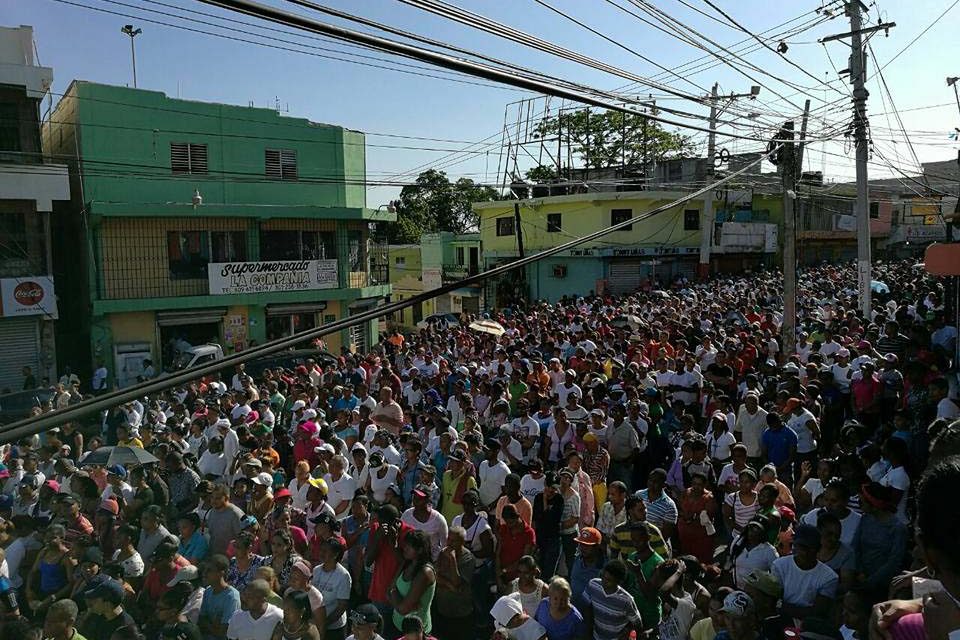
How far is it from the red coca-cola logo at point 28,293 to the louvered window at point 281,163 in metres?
7.01

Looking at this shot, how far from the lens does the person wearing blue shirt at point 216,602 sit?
16.5 feet

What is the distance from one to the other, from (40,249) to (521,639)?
18.5 m

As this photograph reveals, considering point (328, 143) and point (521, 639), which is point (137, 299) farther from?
point (521, 639)

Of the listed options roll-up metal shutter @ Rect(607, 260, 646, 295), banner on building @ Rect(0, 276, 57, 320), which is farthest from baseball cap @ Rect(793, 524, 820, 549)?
roll-up metal shutter @ Rect(607, 260, 646, 295)

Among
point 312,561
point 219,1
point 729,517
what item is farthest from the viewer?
point 729,517

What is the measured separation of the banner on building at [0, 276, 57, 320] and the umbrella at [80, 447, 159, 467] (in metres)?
12.1

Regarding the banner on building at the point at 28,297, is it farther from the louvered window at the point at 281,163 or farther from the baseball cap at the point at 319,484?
the baseball cap at the point at 319,484

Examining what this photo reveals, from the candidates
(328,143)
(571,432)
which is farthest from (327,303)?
(571,432)

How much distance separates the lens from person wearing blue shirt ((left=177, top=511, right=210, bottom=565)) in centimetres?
607

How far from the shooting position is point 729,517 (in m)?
6.38

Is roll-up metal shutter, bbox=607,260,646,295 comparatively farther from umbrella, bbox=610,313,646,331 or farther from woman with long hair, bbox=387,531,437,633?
woman with long hair, bbox=387,531,437,633

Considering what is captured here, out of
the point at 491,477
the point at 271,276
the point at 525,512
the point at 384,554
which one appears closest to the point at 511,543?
the point at 525,512

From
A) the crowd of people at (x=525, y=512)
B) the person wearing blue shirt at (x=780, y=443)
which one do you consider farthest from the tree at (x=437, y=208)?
the person wearing blue shirt at (x=780, y=443)

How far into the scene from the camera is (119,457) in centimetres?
829
